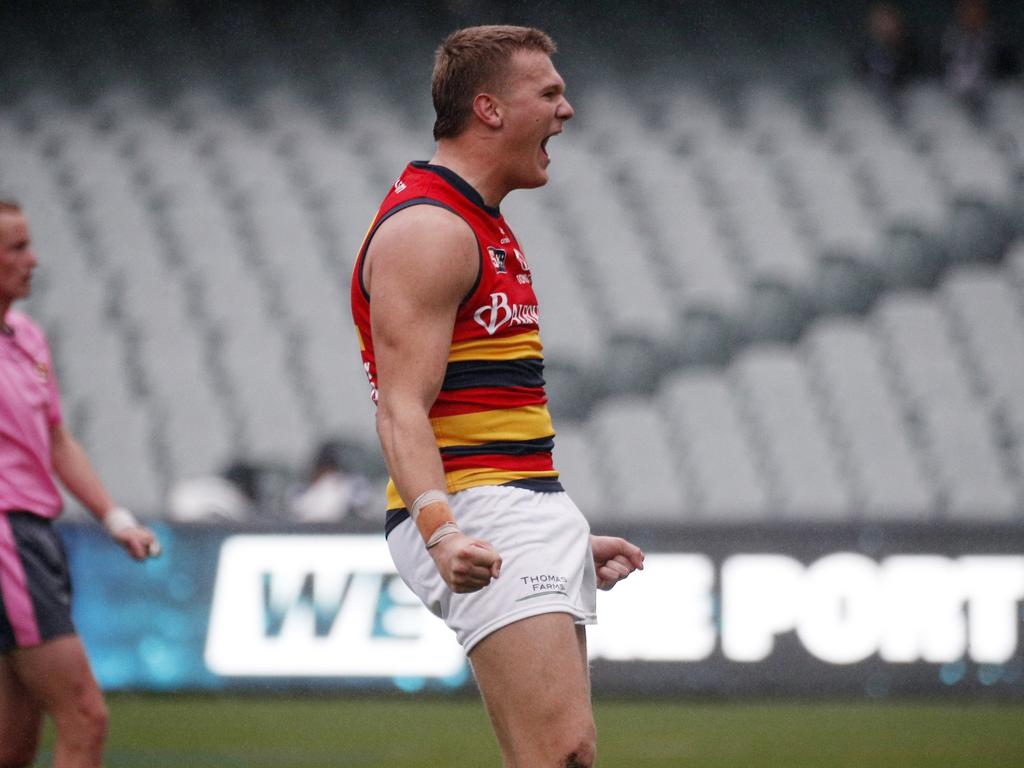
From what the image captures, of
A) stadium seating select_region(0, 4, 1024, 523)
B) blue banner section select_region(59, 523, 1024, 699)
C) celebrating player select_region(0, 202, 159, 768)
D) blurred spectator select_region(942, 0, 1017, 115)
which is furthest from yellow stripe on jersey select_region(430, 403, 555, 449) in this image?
blurred spectator select_region(942, 0, 1017, 115)

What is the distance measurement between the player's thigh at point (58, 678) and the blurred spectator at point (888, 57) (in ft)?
36.7

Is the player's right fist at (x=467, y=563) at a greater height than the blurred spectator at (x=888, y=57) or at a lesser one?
lesser

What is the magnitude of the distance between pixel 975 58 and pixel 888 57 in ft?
2.50

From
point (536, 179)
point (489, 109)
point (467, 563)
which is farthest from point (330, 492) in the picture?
point (467, 563)

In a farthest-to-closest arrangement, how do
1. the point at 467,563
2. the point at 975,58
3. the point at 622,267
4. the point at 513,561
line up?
1. the point at 975,58
2. the point at 622,267
3. the point at 513,561
4. the point at 467,563

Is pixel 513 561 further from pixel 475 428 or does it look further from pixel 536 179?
pixel 536 179

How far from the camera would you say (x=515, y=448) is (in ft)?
10.8

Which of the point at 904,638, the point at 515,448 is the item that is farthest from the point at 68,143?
the point at 515,448

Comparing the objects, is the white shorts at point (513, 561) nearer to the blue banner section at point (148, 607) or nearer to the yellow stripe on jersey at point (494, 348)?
the yellow stripe on jersey at point (494, 348)

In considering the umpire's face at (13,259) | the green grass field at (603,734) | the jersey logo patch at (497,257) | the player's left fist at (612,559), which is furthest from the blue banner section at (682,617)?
the jersey logo patch at (497,257)

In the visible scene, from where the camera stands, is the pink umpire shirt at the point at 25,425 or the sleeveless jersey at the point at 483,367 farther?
the pink umpire shirt at the point at 25,425

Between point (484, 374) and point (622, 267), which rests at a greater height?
point (622, 267)

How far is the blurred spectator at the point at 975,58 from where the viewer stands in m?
13.6

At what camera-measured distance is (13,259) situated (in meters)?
4.59
